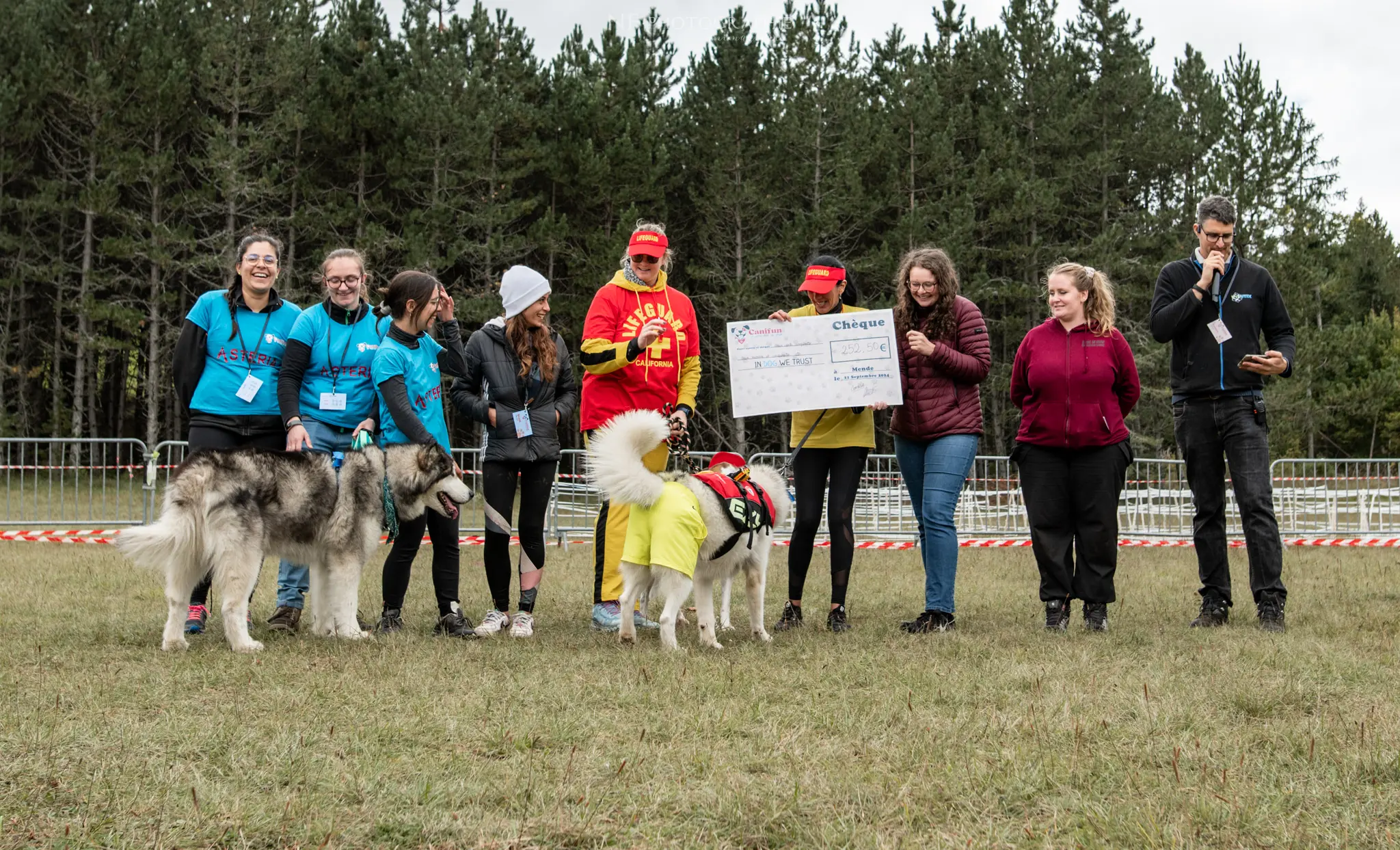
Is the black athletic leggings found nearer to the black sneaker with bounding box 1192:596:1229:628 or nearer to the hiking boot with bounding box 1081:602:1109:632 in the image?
the hiking boot with bounding box 1081:602:1109:632

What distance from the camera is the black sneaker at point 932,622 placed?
5926 mm

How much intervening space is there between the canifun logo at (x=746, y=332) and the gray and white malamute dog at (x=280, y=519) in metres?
1.69

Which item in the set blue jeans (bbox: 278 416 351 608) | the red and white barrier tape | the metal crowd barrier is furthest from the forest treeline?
blue jeans (bbox: 278 416 351 608)

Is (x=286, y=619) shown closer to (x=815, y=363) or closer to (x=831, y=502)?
(x=831, y=502)

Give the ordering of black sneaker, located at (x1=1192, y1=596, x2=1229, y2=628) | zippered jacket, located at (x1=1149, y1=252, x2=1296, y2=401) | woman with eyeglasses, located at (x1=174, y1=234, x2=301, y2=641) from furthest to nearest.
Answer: black sneaker, located at (x1=1192, y1=596, x2=1229, y2=628) < zippered jacket, located at (x1=1149, y1=252, x2=1296, y2=401) < woman with eyeglasses, located at (x1=174, y1=234, x2=301, y2=641)

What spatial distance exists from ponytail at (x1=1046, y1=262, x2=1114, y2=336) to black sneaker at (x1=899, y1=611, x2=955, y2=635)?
173cm

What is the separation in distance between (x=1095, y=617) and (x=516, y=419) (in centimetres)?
333

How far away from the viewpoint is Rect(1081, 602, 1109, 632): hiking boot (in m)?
6.00

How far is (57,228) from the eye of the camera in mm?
27656

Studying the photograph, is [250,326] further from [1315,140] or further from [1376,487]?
[1315,140]

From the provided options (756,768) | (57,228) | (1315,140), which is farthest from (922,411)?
(1315,140)

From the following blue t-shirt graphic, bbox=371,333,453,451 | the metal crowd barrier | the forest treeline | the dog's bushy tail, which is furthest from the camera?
the forest treeline

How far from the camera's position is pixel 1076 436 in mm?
5891

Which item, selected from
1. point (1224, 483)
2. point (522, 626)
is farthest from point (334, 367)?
point (1224, 483)
